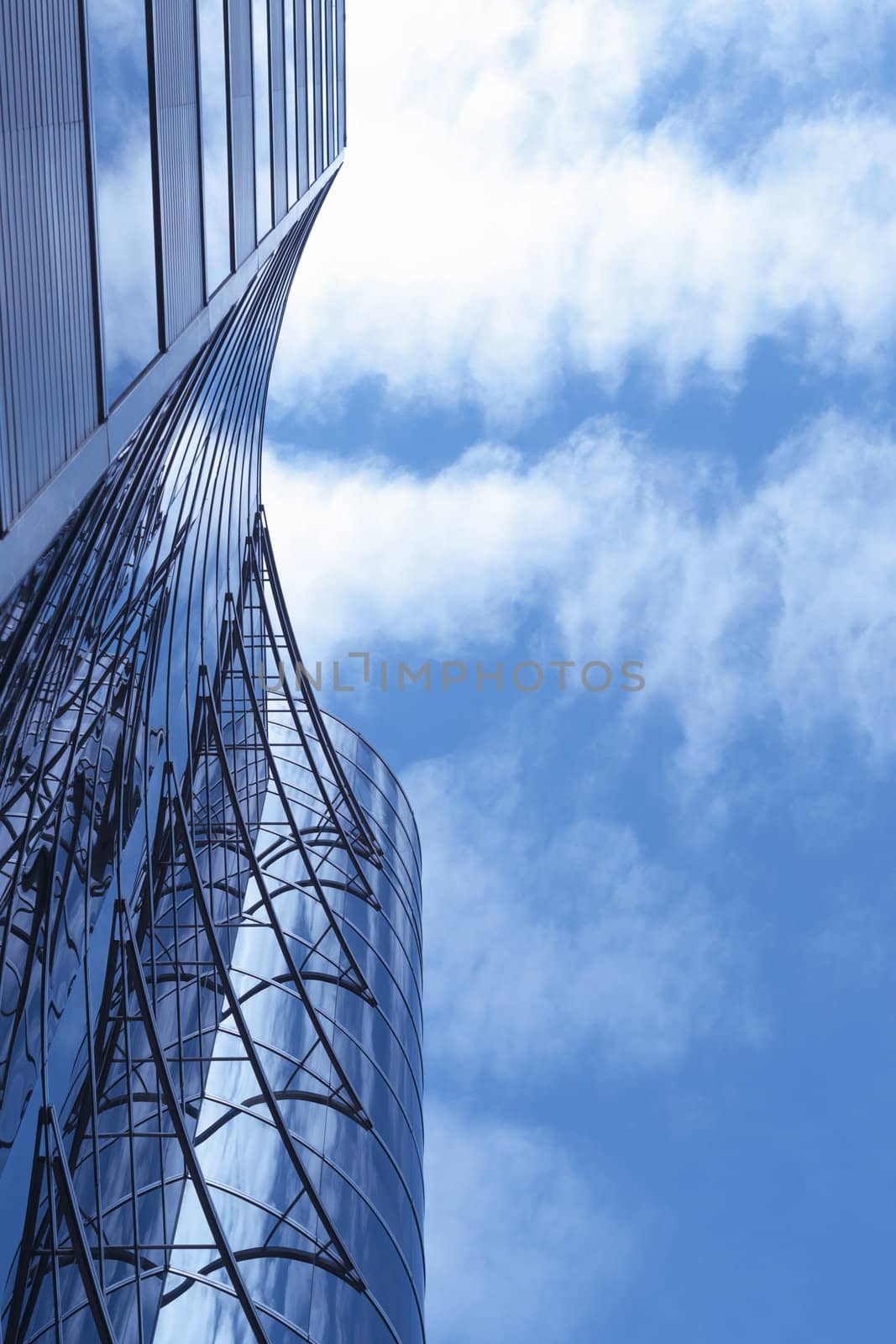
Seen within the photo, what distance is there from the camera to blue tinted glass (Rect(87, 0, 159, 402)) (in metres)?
10.8

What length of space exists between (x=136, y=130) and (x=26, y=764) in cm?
708

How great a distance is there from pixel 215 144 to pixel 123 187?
4.61 m

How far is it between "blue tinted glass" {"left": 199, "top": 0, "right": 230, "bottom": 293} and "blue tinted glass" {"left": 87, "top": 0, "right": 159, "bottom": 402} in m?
2.83

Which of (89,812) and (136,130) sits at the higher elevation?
(136,130)

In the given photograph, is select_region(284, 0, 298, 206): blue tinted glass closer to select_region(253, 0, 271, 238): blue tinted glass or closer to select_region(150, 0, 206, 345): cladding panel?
select_region(253, 0, 271, 238): blue tinted glass

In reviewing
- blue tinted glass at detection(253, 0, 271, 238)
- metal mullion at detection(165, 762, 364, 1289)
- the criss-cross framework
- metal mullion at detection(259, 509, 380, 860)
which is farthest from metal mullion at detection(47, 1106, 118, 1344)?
blue tinted glass at detection(253, 0, 271, 238)

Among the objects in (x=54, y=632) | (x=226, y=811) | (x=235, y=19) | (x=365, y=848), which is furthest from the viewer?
(x=365, y=848)

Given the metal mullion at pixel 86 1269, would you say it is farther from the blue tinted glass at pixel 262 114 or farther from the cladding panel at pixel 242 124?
the blue tinted glass at pixel 262 114

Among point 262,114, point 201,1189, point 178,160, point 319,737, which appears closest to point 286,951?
point 201,1189

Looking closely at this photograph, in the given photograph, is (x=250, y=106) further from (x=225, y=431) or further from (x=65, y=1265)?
(x=65, y=1265)

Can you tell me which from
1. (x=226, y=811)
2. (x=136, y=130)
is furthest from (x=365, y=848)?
(x=136, y=130)

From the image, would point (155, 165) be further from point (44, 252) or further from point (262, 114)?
point (262, 114)

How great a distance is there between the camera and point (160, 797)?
18938mm

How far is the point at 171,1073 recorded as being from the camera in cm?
1744
